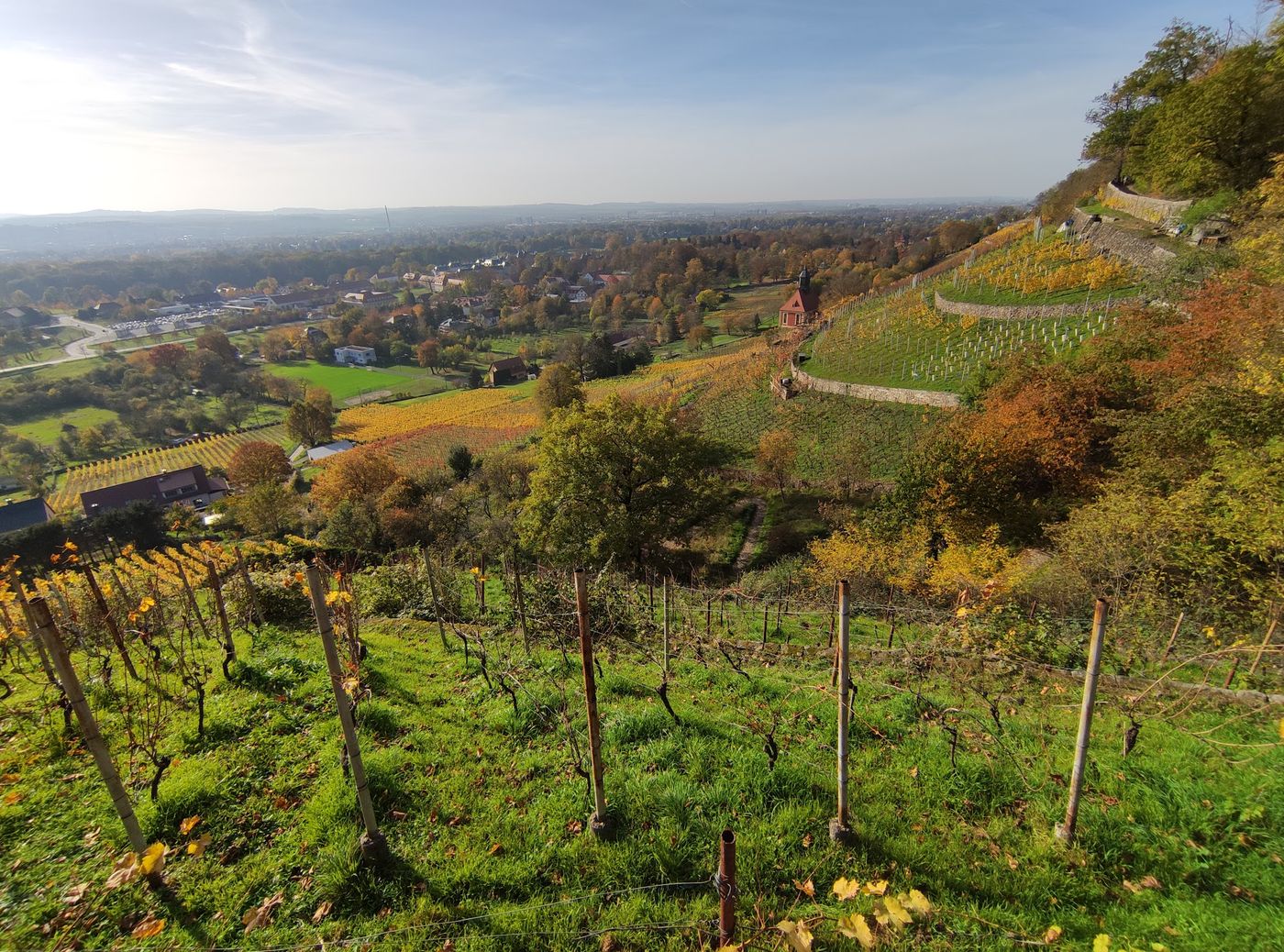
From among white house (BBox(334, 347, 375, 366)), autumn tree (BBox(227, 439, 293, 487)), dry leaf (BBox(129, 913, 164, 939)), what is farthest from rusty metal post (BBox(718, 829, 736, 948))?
white house (BBox(334, 347, 375, 366))

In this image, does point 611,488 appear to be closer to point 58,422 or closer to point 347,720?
point 347,720

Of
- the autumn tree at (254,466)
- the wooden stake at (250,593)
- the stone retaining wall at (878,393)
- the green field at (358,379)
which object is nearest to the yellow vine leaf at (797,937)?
the wooden stake at (250,593)

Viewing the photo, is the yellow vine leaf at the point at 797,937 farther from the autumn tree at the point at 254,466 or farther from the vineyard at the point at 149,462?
the vineyard at the point at 149,462

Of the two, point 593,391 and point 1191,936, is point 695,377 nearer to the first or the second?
point 593,391

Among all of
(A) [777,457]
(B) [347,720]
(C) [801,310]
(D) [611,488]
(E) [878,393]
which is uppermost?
(B) [347,720]

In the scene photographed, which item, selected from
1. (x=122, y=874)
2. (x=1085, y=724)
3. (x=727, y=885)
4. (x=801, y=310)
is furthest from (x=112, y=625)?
(x=801, y=310)
